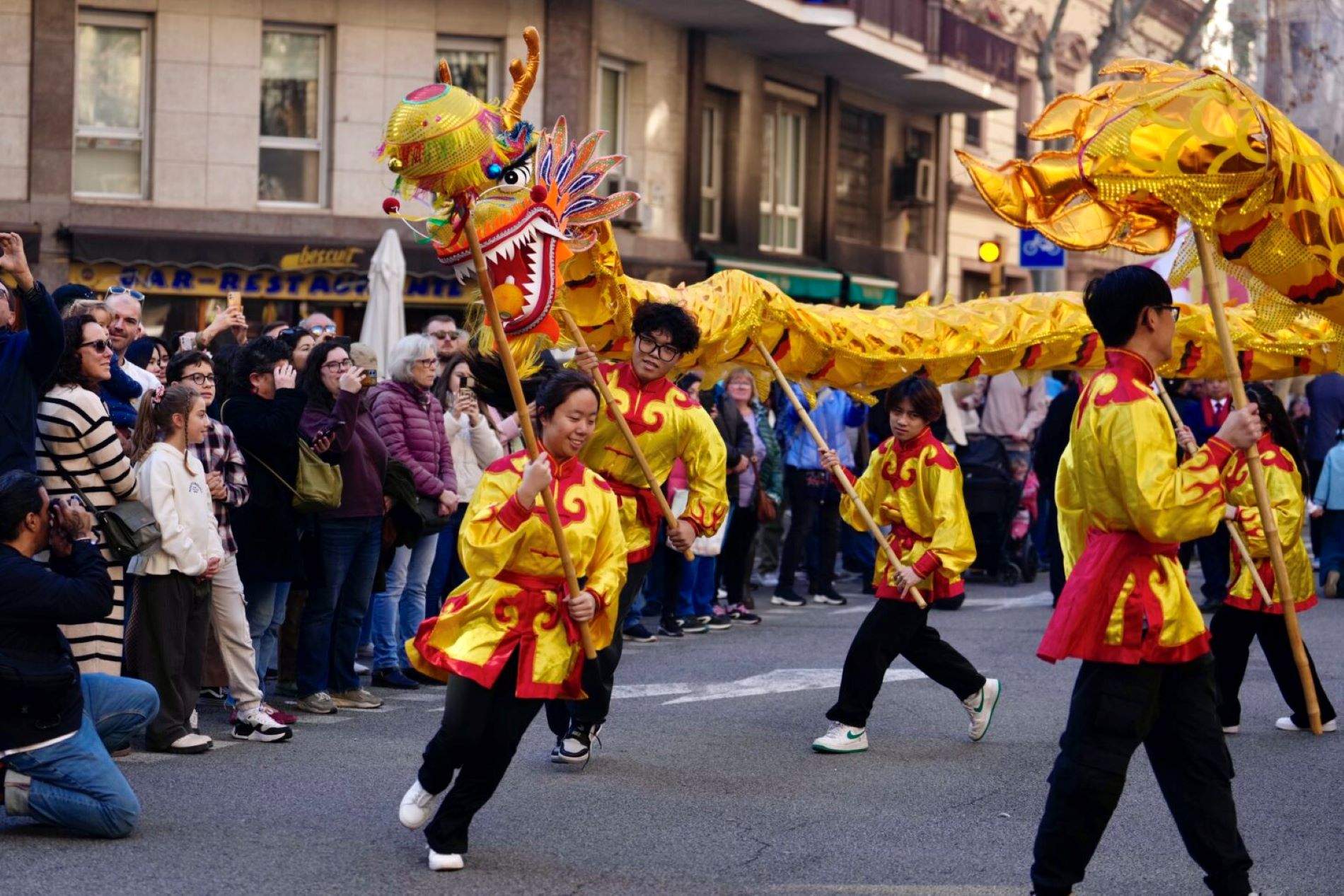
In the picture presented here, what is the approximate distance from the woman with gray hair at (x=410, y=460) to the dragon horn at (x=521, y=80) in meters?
3.10

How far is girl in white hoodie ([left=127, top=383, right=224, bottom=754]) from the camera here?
784 centimetres

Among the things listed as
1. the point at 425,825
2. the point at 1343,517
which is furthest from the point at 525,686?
the point at 1343,517

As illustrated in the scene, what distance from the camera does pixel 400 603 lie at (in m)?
10.2

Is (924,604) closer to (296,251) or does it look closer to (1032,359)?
(1032,359)

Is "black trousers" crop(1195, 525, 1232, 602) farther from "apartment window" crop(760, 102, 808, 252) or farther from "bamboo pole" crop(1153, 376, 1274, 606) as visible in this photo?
"apartment window" crop(760, 102, 808, 252)

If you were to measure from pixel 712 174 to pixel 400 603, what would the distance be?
1623 cm

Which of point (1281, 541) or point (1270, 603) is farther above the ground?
point (1281, 541)

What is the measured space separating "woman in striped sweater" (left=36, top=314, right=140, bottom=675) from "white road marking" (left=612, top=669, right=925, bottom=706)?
2932 millimetres

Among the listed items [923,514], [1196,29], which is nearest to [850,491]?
[923,514]

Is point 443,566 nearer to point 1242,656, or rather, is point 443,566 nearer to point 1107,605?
point 1242,656

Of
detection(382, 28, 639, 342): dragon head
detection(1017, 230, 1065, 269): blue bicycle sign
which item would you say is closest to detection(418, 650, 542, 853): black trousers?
detection(382, 28, 639, 342): dragon head

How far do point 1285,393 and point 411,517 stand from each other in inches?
631

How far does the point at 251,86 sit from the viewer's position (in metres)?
20.1

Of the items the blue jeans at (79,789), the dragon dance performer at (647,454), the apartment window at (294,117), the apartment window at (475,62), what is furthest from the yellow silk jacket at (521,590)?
the apartment window at (475,62)
